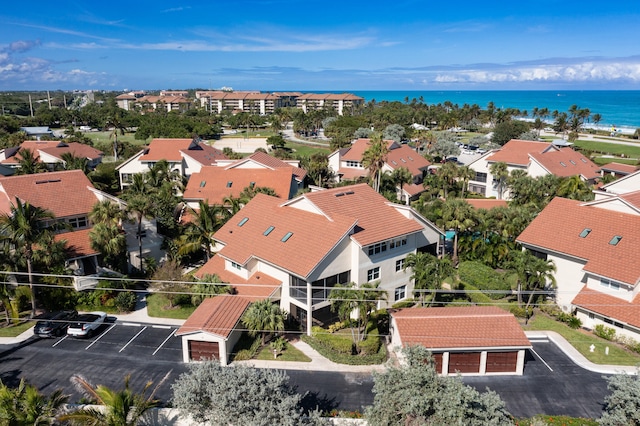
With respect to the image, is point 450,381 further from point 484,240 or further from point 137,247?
point 137,247

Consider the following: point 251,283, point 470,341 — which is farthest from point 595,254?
point 251,283

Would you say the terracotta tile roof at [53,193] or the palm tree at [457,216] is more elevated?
the terracotta tile roof at [53,193]

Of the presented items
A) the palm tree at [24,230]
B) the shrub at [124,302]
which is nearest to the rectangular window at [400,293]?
the shrub at [124,302]

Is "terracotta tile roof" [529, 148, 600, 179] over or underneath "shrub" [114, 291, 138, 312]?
over

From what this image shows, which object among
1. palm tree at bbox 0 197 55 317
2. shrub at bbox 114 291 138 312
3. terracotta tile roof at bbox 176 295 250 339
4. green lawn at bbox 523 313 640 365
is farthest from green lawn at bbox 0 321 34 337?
green lawn at bbox 523 313 640 365

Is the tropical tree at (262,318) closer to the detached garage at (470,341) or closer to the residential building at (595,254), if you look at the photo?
the detached garage at (470,341)

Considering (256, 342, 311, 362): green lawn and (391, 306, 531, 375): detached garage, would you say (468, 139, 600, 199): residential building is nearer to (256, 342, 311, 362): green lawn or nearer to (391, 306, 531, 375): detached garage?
(391, 306, 531, 375): detached garage
